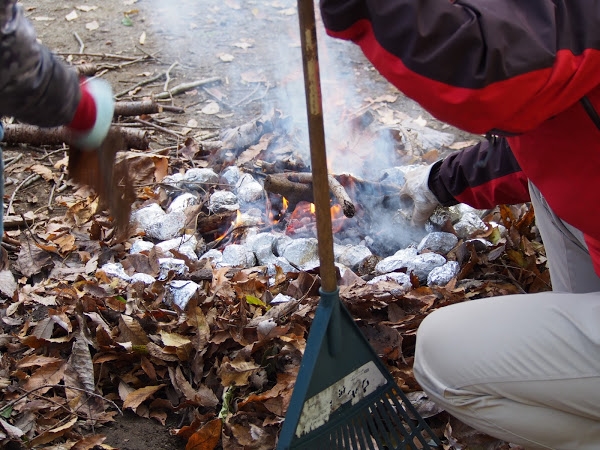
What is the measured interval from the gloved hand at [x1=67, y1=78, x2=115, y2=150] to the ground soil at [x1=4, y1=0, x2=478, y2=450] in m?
2.07

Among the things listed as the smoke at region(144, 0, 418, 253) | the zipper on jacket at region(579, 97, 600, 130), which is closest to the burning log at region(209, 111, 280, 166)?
the smoke at region(144, 0, 418, 253)

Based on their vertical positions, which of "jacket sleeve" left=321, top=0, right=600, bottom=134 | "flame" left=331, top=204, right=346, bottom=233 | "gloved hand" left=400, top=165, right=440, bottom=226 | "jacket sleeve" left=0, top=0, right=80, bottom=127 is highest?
"jacket sleeve" left=321, top=0, right=600, bottom=134

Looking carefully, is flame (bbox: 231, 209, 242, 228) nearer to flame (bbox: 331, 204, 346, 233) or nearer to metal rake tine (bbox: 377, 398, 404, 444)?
flame (bbox: 331, 204, 346, 233)

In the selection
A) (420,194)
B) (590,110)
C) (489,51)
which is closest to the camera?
(489,51)

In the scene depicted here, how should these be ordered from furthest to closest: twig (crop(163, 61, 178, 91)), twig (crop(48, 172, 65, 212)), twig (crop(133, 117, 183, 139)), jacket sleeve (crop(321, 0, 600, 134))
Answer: twig (crop(163, 61, 178, 91)), twig (crop(133, 117, 183, 139)), twig (crop(48, 172, 65, 212)), jacket sleeve (crop(321, 0, 600, 134))

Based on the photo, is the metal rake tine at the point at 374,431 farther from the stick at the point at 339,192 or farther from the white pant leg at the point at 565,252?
the stick at the point at 339,192

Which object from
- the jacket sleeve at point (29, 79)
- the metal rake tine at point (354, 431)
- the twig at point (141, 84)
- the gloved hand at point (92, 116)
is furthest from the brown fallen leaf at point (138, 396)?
the twig at point (141, 84)

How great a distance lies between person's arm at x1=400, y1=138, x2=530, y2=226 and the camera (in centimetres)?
245

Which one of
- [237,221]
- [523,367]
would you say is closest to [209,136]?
[237,221]

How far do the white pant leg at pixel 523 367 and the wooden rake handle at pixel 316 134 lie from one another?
40 centimetres

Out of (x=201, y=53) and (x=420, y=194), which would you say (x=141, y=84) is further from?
(x=420, y=194)

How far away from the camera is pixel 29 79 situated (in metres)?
1.69

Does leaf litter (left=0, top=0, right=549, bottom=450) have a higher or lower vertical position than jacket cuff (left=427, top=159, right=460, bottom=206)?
lower

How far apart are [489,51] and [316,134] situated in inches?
22.3
